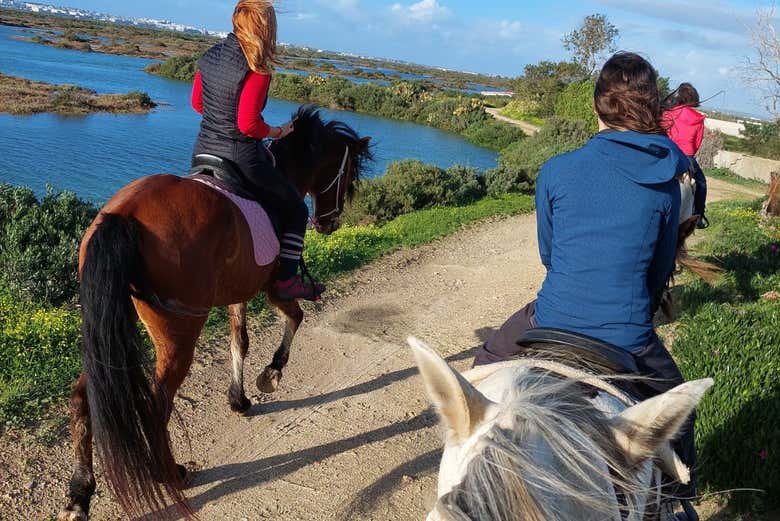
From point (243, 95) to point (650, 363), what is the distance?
293 centimetres

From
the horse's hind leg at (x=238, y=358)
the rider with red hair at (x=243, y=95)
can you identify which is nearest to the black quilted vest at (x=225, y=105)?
the rider with red hair at (x=243, y=95)

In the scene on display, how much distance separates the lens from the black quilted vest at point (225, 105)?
371 centimetres

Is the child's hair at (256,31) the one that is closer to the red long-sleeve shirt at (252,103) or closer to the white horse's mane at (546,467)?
the red long-sleeve shirt at (252,103)

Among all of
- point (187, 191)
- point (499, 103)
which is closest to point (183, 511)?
point (187, 191)

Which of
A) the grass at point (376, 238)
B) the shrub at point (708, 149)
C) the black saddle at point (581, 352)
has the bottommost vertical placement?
the grass at point (376, 238)

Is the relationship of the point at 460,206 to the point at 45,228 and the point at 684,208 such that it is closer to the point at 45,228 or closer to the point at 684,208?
the point at 684,208

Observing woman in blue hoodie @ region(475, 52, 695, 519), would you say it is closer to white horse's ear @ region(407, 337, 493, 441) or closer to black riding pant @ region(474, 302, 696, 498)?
black riding pant @ region(474, 302, 696, 498)

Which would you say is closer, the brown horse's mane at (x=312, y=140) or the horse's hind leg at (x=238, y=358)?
the horse's hind leg at (x=238, y=358)

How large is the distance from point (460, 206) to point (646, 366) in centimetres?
1166

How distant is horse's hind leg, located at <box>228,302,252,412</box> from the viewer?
15.4 feet

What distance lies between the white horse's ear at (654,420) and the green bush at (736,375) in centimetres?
311

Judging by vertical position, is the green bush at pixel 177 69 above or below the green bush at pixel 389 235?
above

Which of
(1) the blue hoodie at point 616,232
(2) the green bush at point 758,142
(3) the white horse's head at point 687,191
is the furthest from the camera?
(2) the green bush at point 758,142

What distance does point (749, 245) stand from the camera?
381 inches
